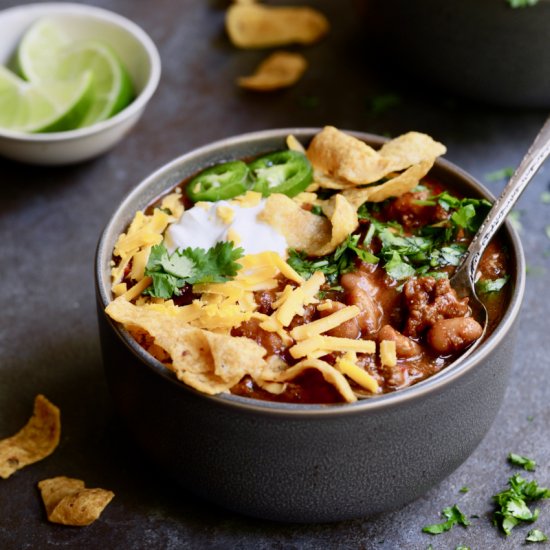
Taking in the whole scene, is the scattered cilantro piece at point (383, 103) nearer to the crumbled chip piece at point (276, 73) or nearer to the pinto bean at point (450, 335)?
the crumbled chip piece at point (276, 73)

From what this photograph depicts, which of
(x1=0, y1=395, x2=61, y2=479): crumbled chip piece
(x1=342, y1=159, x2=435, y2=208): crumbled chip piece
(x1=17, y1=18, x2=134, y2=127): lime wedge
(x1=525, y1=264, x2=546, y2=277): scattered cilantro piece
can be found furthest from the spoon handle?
(x1=17, y1=18, x2=134, y2=127): lime wedge

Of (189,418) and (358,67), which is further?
(358,67)

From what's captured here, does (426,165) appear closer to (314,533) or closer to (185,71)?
(314,533)

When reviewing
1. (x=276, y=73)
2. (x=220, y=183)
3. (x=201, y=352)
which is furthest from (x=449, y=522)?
(x=276, y=73)

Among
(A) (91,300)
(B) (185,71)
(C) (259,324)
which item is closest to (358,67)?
(B) (185,71)

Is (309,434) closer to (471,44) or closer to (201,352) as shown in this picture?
(201,352)

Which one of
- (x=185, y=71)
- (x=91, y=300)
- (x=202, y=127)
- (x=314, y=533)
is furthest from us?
(x=185, y=71)
